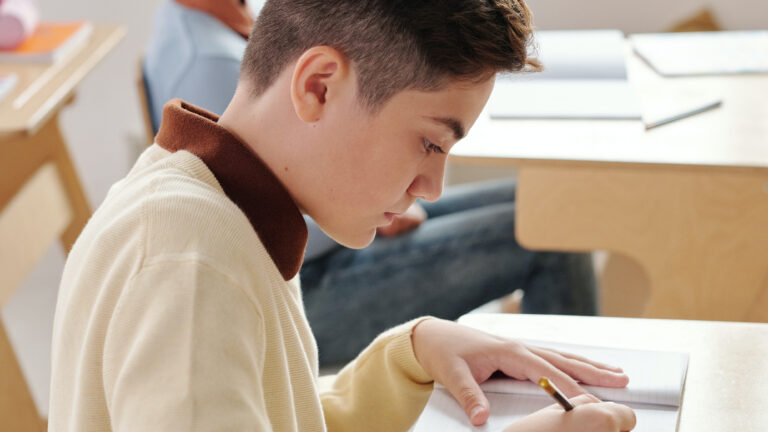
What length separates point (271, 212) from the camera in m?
0.74

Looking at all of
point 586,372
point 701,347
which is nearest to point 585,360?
point 586,372

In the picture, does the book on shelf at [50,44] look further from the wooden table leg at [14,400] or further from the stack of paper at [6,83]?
the wooden table leg at [14,400]

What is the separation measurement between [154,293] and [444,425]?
0.31m

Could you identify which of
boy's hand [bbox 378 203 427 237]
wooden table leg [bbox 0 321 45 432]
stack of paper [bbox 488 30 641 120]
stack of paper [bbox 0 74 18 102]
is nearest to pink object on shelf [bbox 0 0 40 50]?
stack of paper [bbox 0 74 18 102]

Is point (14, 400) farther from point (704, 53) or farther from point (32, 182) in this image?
point (704, 53)

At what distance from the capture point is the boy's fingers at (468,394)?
2.60ft

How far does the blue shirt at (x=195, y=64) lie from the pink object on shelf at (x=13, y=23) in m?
0.41

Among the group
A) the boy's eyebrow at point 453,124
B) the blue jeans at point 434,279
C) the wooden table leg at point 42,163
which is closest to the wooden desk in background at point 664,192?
the blue jeans at point 434,279

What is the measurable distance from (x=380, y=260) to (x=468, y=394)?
77 centimetres

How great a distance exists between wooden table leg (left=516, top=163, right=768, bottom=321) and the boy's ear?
706 mm

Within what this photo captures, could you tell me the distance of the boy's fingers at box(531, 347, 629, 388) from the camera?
824 millimetres

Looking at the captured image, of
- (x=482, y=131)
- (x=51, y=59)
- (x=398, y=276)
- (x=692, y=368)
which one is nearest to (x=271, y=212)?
(x=692, y=368)

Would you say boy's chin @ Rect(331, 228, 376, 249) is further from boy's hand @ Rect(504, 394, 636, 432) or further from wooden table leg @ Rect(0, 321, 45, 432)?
wooden table leg @ Rect(0, 321, 45, 432)

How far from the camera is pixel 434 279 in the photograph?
1615mm
